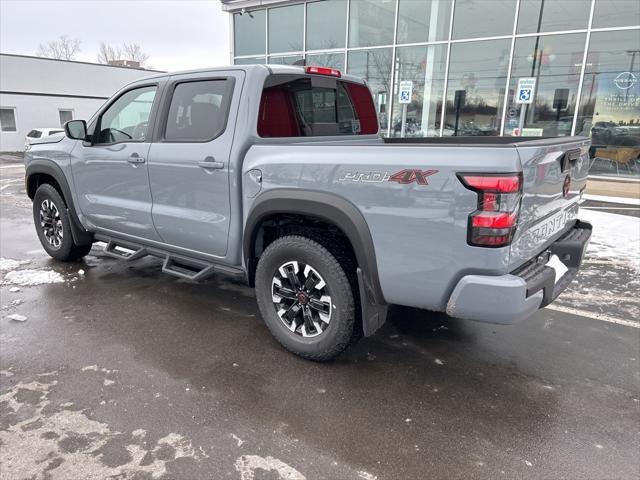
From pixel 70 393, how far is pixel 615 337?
399 cm

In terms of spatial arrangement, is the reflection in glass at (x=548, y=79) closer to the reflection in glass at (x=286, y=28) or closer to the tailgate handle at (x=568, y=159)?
the reflection in glass at (x=286, y=28)

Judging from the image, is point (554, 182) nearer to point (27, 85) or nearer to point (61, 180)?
point (61, 180)

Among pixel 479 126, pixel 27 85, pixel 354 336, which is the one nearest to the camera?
pixel 354 336

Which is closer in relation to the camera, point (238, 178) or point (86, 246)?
point (238, 178)

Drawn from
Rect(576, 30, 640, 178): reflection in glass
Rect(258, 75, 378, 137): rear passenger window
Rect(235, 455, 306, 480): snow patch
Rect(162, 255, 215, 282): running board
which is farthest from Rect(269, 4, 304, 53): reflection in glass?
Rect(235, 455, 306, 480): snow patch

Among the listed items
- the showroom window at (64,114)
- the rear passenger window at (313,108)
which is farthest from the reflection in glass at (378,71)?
the showroom window at (64,114)

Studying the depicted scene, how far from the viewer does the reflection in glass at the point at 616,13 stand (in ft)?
37.1

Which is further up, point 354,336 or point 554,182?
point 554,182

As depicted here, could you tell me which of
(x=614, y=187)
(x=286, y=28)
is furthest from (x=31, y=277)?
(x=286, y=28)

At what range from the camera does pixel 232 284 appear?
16.5 ft

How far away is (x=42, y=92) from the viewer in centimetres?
2894

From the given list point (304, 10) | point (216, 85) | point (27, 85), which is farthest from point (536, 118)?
point (27, 85)

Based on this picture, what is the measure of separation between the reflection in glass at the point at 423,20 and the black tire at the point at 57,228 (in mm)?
12026

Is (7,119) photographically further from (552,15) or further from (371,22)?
(552,15)
